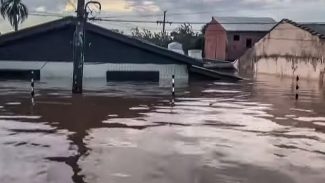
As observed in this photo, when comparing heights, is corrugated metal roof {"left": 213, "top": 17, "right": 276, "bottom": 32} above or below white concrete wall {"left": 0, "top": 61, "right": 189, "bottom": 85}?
above

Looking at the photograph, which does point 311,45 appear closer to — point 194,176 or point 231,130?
point 231,130

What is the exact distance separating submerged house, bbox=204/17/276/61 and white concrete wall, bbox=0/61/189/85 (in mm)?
28094

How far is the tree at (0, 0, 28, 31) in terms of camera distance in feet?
200

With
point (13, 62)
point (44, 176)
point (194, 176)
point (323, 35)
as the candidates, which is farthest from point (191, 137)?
point (323, 35)

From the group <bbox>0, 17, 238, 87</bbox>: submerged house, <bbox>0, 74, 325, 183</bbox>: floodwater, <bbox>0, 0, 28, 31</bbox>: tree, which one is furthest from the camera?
<bbox>0, 0, 28, 31</bbox>: tree

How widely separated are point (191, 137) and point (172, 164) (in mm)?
3431

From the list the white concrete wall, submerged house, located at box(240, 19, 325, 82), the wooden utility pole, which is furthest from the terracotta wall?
the wooden utility pole

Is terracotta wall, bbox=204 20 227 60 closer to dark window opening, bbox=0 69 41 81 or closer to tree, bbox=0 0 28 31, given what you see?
tree, bbox=0 0 28 31

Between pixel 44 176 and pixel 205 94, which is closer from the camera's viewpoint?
pixel 44 176

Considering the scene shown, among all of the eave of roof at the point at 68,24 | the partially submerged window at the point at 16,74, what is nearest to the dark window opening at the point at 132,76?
the eave of roof at the point at 68,24

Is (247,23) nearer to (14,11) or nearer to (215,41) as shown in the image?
(215,41)

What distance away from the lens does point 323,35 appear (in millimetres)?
42250

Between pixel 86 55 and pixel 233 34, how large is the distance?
3265 centimetres

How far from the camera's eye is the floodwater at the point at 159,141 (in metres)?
9.38
